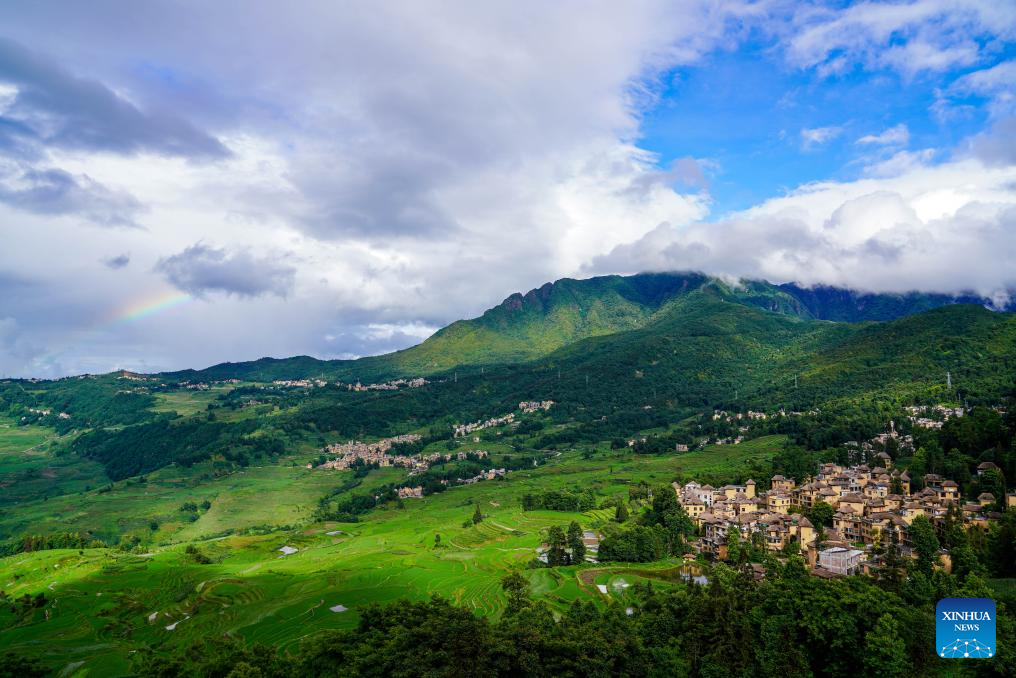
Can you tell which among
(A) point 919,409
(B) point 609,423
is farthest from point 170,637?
(B) point 609,423

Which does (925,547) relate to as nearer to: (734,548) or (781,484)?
(734,548)

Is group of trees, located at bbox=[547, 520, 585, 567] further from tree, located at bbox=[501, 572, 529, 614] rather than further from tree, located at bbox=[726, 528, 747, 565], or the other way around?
tree, located at bbox=[501, 572, 529, 614]

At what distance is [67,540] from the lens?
98.2m

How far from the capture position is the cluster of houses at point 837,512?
53.4 m

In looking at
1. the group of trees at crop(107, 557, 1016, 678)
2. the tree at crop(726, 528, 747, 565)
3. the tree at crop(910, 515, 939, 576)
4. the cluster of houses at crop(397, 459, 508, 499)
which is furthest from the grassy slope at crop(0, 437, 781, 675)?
the tree at crop(910, 515, 939, 576)

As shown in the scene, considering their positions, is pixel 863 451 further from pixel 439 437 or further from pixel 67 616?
pixel 439 437

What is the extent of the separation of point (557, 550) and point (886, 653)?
36691 millimetres

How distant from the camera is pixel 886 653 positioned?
3081cm

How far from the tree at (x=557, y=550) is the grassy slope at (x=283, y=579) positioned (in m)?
3.24

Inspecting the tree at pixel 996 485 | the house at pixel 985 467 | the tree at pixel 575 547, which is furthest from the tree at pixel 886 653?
the house at pixel 985 467

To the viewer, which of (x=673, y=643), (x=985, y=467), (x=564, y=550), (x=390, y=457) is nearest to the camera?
(x=673, y=643)

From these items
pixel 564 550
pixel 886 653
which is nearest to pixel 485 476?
pixel 564 550

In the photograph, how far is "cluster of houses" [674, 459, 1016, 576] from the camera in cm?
5341

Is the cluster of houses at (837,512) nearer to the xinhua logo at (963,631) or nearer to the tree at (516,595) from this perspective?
the xinhua logo at (963,631)
